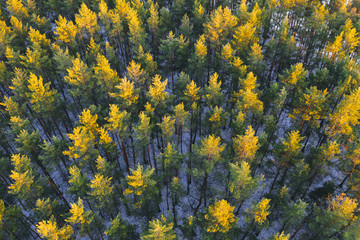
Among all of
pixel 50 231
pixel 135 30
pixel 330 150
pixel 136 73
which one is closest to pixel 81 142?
pixel 50 231

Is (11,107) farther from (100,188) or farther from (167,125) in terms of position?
(167,125)

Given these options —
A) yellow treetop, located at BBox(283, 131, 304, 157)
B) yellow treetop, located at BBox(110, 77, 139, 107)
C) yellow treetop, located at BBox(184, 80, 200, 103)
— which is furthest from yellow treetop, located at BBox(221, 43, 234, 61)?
yellow treetop, located at BBox(283, 131, 304, 157)

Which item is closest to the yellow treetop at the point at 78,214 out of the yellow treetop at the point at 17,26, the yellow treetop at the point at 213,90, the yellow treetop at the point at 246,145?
the yellow treetop at the point at 246,145

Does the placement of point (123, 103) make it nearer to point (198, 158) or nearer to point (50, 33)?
point (198, 158)

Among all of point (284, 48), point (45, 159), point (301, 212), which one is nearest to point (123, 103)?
point (45, 159)

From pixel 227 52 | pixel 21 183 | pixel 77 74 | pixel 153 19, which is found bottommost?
pixel 21 183
